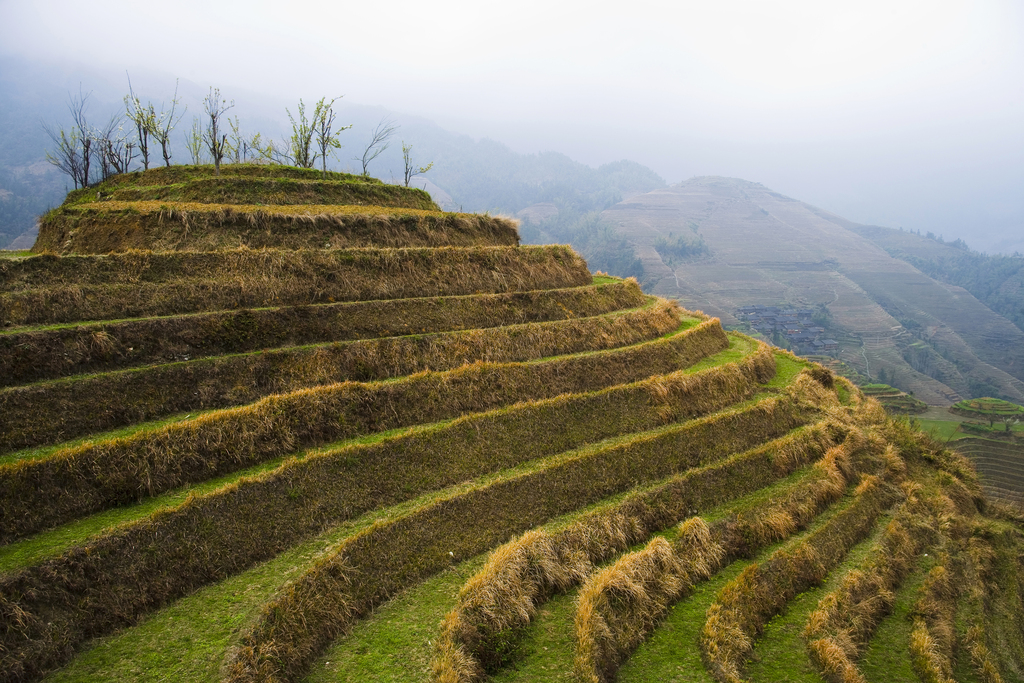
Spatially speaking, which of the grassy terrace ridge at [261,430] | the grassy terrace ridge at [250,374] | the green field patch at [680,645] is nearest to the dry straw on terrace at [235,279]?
the grassy terrace ridge at [250,374]

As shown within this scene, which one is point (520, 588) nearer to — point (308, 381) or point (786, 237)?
point (308, 381)

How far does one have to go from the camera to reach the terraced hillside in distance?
789 cm

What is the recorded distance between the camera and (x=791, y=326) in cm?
8475

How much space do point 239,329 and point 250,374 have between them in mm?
1321

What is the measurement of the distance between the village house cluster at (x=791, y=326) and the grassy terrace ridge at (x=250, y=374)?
2818 inches

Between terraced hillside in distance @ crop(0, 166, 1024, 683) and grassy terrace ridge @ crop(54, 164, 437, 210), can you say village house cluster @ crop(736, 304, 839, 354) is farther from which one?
grassy terrace ridge @ crop(54, 164, 437, 210)

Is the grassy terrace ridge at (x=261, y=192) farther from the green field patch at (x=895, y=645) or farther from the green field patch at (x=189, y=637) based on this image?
the green field patch at (x=895, y=645)

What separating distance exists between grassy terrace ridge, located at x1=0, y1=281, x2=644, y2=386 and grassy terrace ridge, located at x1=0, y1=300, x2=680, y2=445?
1.49 feet

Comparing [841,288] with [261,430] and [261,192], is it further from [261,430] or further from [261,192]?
[261,430]

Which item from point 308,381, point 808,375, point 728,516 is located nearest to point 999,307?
point 808,375

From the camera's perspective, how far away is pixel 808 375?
21.8m

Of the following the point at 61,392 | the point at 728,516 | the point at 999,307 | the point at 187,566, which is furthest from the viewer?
the point at 999,307

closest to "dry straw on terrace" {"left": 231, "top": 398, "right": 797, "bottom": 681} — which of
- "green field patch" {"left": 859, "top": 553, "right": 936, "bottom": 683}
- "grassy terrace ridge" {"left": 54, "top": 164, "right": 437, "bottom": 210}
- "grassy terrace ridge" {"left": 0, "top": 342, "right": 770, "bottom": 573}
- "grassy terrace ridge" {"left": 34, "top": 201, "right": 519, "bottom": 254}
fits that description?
"grassy terrace ridge" {"left": 0, "top": 342, "right": 770, "bottom": 573}

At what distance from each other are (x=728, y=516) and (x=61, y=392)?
1429cm
